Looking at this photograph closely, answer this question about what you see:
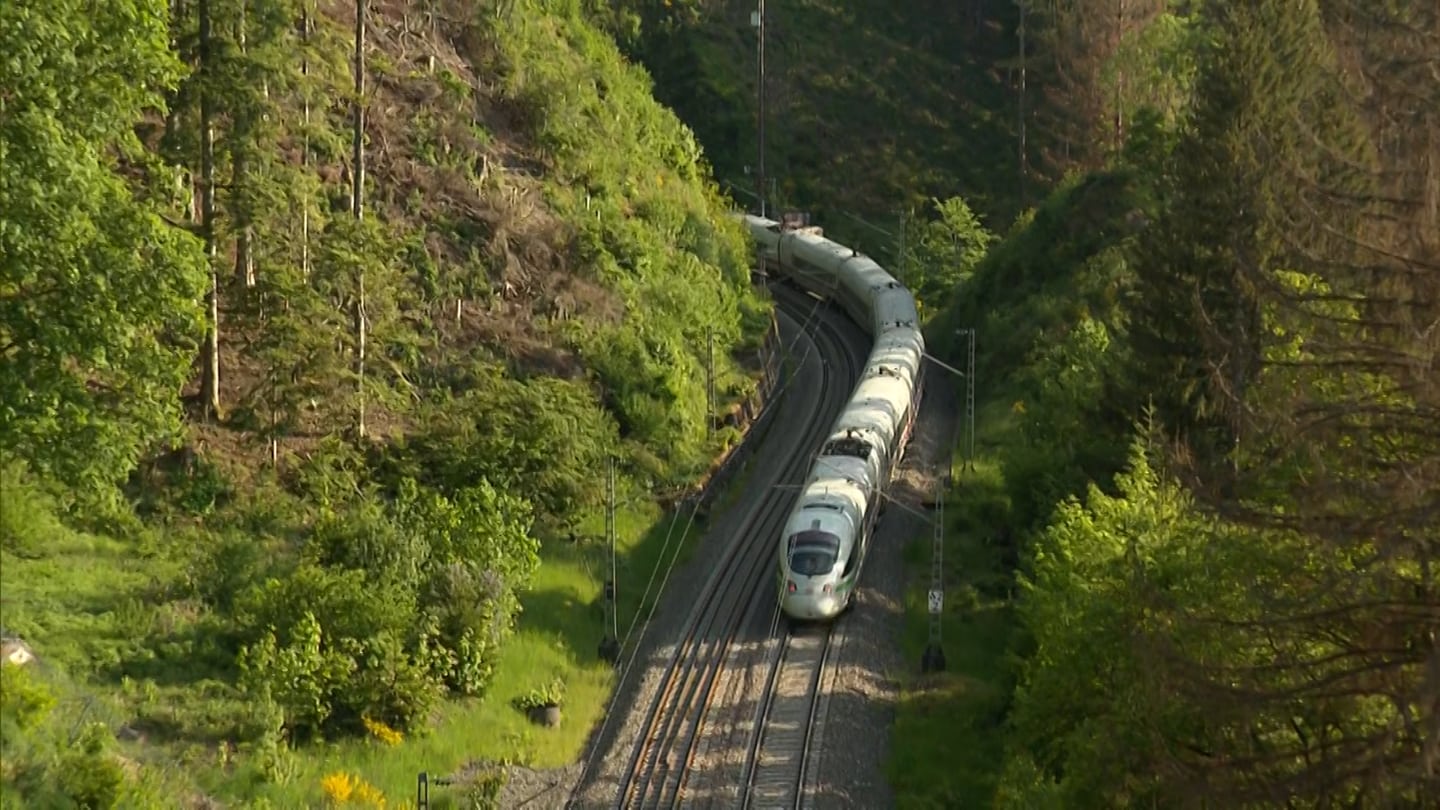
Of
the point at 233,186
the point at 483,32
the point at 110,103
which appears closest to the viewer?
the point at 110,103

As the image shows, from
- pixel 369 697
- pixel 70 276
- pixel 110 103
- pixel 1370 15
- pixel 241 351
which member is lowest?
pixel 369 697

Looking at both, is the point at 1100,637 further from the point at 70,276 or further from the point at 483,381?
the point at 483,381

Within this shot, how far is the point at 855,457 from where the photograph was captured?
39062 millimetres

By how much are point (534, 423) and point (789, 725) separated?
11.8 meters

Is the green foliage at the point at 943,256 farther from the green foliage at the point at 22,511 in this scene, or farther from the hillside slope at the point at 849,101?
the green foliage at the point at 22,511

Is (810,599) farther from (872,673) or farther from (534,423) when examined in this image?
(534,423)

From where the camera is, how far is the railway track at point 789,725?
27672 mm

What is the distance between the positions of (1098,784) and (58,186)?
1719 centimetres

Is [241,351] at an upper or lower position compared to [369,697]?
upper

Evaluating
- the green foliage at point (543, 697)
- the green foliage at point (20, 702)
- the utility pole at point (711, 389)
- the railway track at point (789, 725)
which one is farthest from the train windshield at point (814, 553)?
the green foliage at point (20, 702)

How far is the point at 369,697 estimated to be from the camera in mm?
26953

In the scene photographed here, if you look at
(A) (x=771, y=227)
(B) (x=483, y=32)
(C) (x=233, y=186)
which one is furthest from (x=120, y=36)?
(A) (x=771, y=227)

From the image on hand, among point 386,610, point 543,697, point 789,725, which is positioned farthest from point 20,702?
point 789,725

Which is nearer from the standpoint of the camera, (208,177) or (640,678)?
(208,177)
